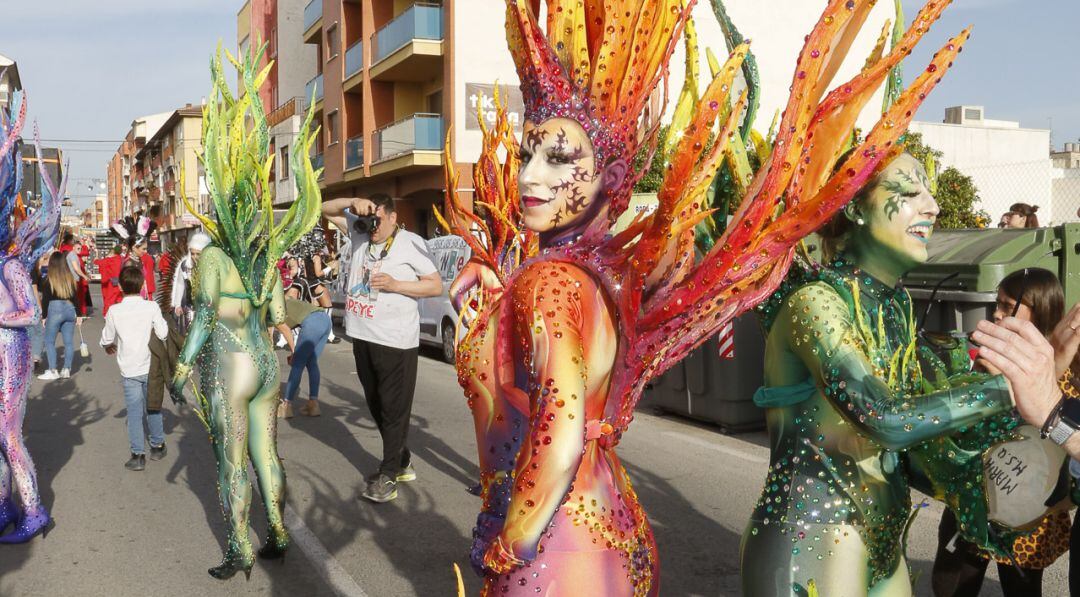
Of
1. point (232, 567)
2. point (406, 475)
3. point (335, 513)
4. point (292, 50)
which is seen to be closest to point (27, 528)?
point (232, 567)

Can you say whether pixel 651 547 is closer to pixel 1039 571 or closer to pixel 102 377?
pixel 1039 571

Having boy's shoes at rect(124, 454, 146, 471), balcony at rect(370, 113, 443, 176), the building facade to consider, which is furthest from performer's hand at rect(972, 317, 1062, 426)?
balcony at rect(370, 113, 443, 176)

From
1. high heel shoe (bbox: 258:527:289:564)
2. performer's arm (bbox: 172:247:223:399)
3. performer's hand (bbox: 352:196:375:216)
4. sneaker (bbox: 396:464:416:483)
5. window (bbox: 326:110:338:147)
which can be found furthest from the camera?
window (bbox: 326:110:338:147)

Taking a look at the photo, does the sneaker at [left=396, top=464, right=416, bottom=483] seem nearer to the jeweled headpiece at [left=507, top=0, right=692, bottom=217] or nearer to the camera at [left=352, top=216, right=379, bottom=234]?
the camera at [left=352, top=216, right=379, bottom=234]

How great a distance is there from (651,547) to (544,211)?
2.78ft

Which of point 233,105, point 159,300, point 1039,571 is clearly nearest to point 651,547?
point 1039,571

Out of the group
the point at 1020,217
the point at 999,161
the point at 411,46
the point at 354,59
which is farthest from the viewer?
the point at 354,59

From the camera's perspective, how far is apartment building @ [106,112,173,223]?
90.0m

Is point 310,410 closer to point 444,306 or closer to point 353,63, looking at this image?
point 444,306

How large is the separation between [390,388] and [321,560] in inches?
56.5

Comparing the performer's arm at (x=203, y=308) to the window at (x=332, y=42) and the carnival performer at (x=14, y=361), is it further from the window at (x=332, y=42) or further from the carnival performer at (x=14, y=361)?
the window at (x=332, y=42)

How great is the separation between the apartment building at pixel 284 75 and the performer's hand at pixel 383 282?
103 feet

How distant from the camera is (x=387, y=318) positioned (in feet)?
21.1

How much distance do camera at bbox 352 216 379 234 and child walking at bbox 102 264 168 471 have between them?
226 cm
